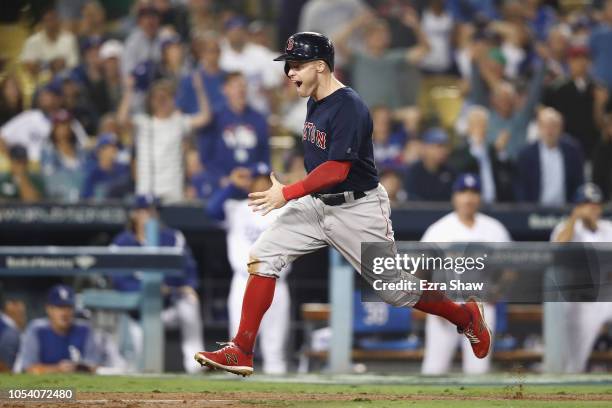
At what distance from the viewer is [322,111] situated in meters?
5.38

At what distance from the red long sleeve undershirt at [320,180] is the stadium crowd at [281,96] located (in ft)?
15.1

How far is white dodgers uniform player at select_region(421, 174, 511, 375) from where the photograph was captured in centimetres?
822

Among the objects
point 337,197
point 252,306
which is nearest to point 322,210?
point 337,197

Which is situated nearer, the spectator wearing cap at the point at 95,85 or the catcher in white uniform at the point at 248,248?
the catcher in white uniform at the point at 248,248

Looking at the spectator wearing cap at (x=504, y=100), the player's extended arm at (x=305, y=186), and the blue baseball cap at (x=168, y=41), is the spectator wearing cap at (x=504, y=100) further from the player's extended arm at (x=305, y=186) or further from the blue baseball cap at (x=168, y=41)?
the player's extended arm at (x=305, y=186)

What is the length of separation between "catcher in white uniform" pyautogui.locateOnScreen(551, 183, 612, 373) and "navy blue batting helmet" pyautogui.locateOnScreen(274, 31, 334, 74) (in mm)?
3465

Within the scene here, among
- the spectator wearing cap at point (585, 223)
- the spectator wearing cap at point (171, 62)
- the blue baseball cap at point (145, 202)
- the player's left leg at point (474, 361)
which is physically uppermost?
the spectator wearing cap at point (171, 62)

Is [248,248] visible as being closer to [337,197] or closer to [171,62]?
[171,62]

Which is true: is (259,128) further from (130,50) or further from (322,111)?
(322,111)

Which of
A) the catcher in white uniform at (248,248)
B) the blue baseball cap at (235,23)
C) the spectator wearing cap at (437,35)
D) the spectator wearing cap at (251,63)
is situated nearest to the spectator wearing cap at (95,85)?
the spectator wearing cap at (251,63)

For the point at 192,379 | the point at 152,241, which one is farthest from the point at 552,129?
the point at 192,379

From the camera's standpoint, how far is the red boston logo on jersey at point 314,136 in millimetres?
5336

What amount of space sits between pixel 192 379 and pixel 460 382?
1.57 meters

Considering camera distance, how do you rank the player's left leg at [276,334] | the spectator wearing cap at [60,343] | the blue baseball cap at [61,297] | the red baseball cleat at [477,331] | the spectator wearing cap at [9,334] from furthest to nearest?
the player's left leg at [276,334]
the spectator wearing cap at [9,334]
the blue baseball cap at [61,297]
the spectator wearing cap at [60,343]
the red baseball cleat at [477,331]
